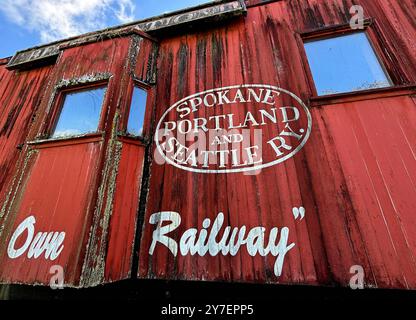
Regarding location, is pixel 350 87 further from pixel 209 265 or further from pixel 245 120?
pixel 209 265

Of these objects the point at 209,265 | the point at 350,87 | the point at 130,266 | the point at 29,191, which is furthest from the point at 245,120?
the point at 29,191

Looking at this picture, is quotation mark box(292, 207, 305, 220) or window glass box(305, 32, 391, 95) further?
window glass box(305, 32, 391, 95)

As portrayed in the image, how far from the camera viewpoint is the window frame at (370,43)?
380 centimetres

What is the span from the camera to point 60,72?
4.93m

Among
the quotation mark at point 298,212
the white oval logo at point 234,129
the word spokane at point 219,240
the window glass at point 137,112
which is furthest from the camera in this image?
the window glass at point 137,112

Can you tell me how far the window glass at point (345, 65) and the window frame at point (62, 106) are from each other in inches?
151

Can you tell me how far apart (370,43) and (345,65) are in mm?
700

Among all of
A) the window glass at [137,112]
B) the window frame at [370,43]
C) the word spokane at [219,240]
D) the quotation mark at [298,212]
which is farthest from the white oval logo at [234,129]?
the word spokane at [219,240]

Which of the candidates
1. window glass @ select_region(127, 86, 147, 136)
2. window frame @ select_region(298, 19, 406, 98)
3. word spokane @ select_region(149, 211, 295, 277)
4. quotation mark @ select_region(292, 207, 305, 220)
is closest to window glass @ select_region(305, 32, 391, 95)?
window frame @ select_region(298, 19, 406, 98)

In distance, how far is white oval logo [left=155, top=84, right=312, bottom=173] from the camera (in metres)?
3.70

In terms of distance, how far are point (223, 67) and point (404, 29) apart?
11.2 feet

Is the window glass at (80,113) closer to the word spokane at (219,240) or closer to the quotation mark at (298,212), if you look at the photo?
the word spokane at (219,240)

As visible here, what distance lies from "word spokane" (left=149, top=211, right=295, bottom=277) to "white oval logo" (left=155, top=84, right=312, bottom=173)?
0.93 meters

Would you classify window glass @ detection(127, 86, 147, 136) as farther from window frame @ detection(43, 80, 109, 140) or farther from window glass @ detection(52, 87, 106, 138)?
window glass @ detection(52, 87, 106, 138)
